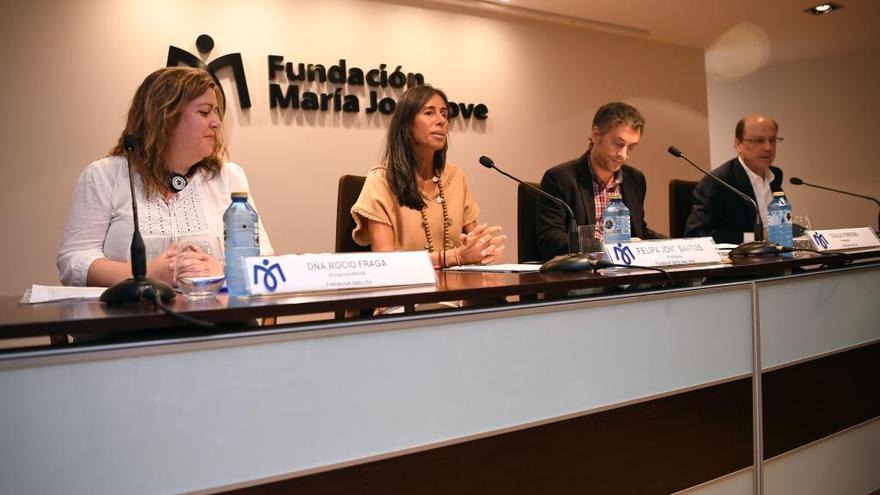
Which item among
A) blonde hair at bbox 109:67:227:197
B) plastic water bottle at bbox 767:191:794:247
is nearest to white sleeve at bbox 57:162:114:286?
blonde hair at bbox 109:67:227:197

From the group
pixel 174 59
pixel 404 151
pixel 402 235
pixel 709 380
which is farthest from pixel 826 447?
pixel 174 59

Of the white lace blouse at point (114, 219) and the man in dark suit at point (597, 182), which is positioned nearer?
A: the white lace blouse at point (114, 219)

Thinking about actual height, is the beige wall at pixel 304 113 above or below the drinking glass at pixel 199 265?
above

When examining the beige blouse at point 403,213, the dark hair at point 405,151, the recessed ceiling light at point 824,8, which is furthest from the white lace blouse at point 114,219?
the recessed ceiling light at point 824,8

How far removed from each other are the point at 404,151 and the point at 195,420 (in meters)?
1.61

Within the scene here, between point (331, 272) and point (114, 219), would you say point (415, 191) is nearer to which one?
point (114, 219)

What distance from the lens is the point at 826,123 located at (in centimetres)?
764

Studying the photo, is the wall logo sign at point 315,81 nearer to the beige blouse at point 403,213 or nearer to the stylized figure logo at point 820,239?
the beige blouse at point 403,213

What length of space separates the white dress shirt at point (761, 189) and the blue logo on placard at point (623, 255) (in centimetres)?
227

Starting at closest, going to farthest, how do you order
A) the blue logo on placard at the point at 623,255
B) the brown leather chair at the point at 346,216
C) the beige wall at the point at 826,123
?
the blue logo on placard at the point at 623,255 → the brown leather chair at the point at 346,216 → the beige wall at the point at 826,123

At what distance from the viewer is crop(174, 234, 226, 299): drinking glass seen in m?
1.28

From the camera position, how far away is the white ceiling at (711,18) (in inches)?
196

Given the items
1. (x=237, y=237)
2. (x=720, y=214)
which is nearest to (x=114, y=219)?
(x=237, y=237)

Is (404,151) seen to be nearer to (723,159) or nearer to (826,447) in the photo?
(826,447)
